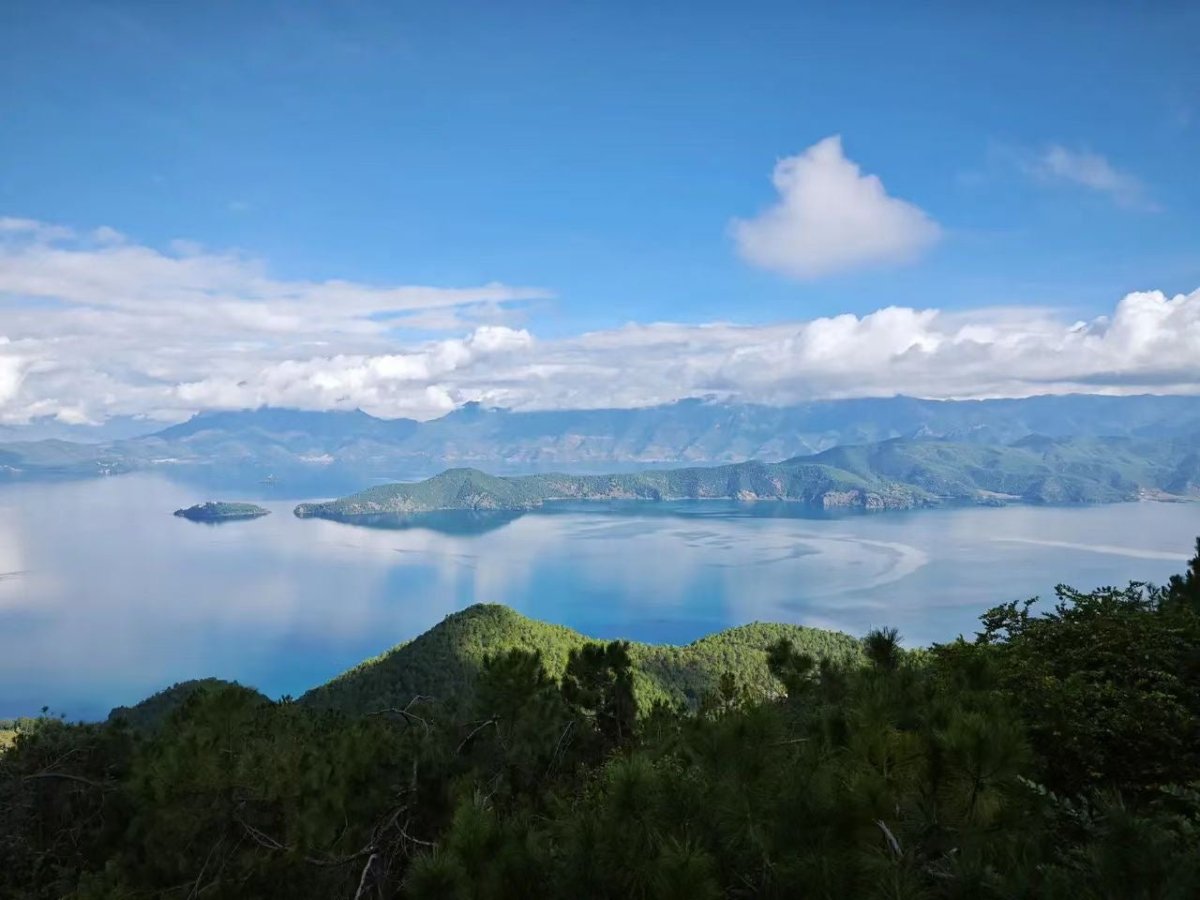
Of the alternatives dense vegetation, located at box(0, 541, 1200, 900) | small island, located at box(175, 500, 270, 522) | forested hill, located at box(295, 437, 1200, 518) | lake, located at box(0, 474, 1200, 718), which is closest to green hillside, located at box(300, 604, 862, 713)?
lake, located at box(0, 474, 1200, 718)

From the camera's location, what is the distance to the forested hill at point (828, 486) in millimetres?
157125

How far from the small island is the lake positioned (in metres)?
6.63

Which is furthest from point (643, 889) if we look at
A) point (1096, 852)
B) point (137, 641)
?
point (137, 641)

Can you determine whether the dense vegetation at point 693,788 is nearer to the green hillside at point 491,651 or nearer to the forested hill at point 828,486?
the green hillside at point 491,651

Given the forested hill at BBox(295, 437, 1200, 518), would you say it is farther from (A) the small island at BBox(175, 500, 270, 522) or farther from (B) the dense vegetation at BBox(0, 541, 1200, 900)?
(B) the dense vegetation at BBox(0, 541, 1200, 900)

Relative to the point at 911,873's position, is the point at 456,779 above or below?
below

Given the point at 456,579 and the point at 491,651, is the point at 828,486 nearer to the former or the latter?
the point at 456,579

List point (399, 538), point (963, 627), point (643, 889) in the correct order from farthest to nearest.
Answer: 1. point (399, 538)
2. point (963, 627)
3. point (643, 889)

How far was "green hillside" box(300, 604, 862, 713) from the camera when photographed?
33.8m

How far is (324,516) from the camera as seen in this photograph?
142750 mm

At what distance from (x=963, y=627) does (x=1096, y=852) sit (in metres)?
61.6

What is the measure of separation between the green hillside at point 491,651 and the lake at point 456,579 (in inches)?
654

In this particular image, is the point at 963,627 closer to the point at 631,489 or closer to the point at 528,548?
the point at 528,548

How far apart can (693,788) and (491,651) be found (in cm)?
3453
